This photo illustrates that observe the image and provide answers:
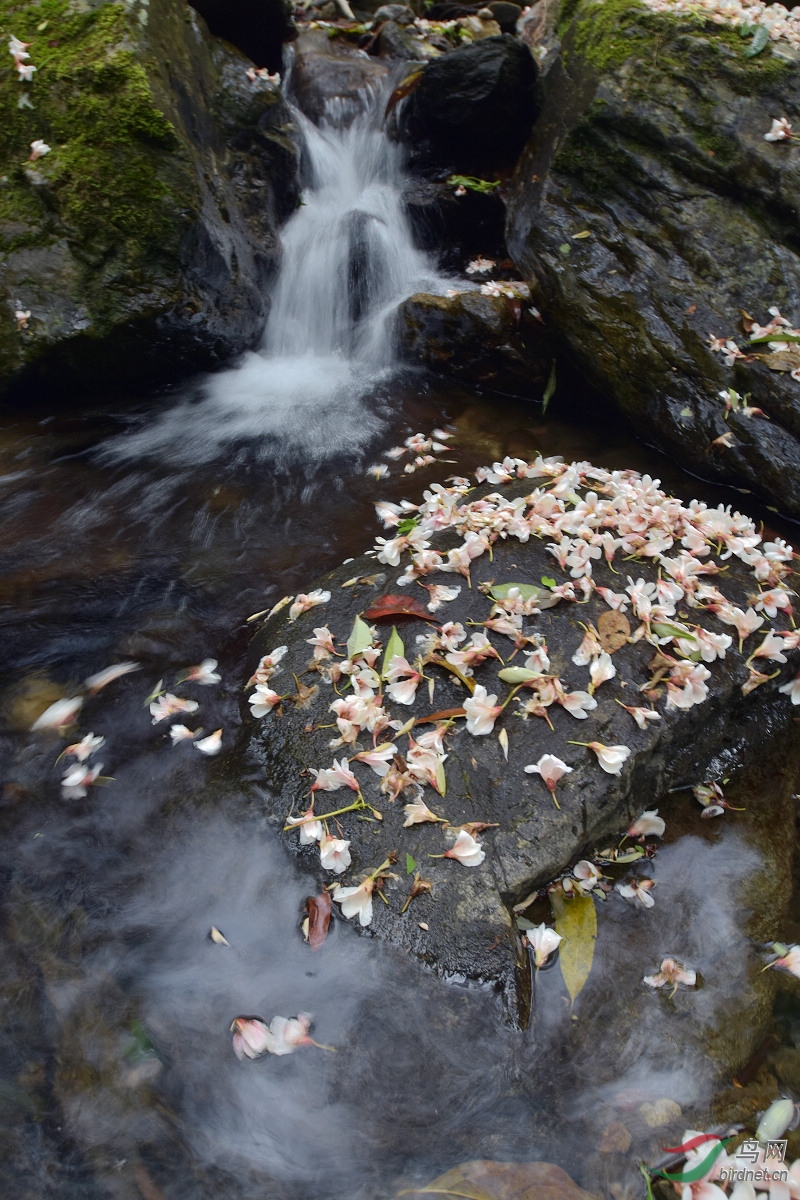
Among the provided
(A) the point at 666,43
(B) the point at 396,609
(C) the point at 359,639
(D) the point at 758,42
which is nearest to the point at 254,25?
(A) the point at 666,43

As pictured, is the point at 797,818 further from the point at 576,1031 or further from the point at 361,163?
the point at 361,163

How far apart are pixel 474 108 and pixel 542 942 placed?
8.06 m

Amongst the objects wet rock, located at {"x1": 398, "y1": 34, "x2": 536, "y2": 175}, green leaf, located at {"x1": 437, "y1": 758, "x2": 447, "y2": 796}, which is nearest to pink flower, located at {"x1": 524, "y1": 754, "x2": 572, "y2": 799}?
green leaf, located at {"x1": 437, "y1": 758, "x2": 447, "y2": 796}

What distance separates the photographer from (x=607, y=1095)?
225 centimetres

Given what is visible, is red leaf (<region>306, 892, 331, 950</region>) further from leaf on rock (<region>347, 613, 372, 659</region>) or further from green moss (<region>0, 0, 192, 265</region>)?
green moss (<region>0, 0, 192, 265</region>)

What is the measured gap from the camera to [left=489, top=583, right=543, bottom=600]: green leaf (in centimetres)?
335

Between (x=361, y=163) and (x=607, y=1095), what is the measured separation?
9558mm

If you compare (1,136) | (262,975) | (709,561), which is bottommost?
(262,975)

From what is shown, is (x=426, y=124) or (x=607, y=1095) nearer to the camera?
(x=607, y=1095)

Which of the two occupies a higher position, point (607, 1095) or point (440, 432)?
point (440, 432)

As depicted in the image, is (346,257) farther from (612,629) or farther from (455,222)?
(612,629)

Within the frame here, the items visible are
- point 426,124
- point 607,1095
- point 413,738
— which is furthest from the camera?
point 426,124

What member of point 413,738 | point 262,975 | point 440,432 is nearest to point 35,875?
point 262,975

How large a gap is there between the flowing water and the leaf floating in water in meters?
0.79
